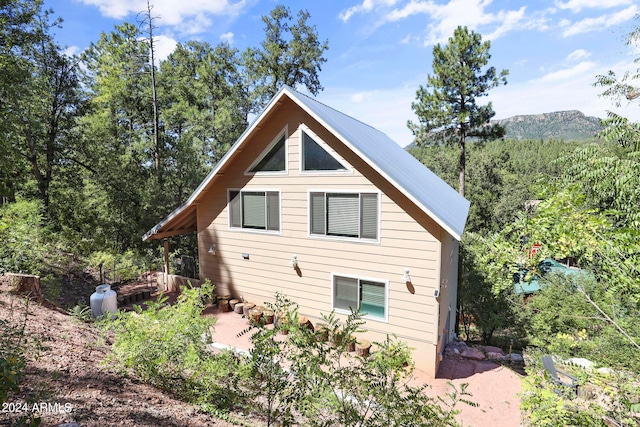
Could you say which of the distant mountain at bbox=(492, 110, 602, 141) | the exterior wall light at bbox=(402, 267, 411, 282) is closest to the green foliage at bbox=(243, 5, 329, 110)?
the exterior wall light at bbox=(402, 267, 411, 282)

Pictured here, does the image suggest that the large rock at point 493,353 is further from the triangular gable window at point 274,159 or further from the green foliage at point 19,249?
the green foliage at point 19,249

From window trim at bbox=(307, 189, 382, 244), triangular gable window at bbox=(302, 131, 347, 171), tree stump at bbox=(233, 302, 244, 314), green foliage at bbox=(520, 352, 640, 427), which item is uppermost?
triangular gable window at bbox=(302, 131, 347, 171)

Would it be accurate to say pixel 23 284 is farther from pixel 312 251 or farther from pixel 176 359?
pixel 312 251

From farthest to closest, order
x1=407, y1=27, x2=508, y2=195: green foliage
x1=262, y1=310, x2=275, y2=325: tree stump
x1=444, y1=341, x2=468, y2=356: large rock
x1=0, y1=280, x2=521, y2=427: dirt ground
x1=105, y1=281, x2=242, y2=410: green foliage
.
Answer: x1=407, y1=27, x2=508, y2=195: green foliage, x1=262, y1=310, x2=275, y2=325: tree stump, x1=444, y1=341, x2=468, y2=356: large rock, x1=105, y1=281, x2=242, y2=410: green foliage, x1=0, y1=280, x2=521, y2=427: dirt ground

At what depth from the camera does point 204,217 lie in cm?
1140

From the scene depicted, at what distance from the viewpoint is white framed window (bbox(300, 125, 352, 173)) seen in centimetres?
886

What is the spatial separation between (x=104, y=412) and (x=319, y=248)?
6332 mm

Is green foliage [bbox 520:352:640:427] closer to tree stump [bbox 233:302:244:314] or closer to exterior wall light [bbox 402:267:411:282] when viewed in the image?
exterior wall light [bbox 402:267:411:282]

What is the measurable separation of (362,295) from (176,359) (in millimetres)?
5266

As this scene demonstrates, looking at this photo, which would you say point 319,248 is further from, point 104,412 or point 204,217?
point 104,412

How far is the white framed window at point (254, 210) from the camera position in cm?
993

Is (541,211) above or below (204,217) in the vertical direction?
above

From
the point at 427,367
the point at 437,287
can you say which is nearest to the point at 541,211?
the point at 437,287

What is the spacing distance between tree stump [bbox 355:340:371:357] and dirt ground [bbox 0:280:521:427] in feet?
5.94
